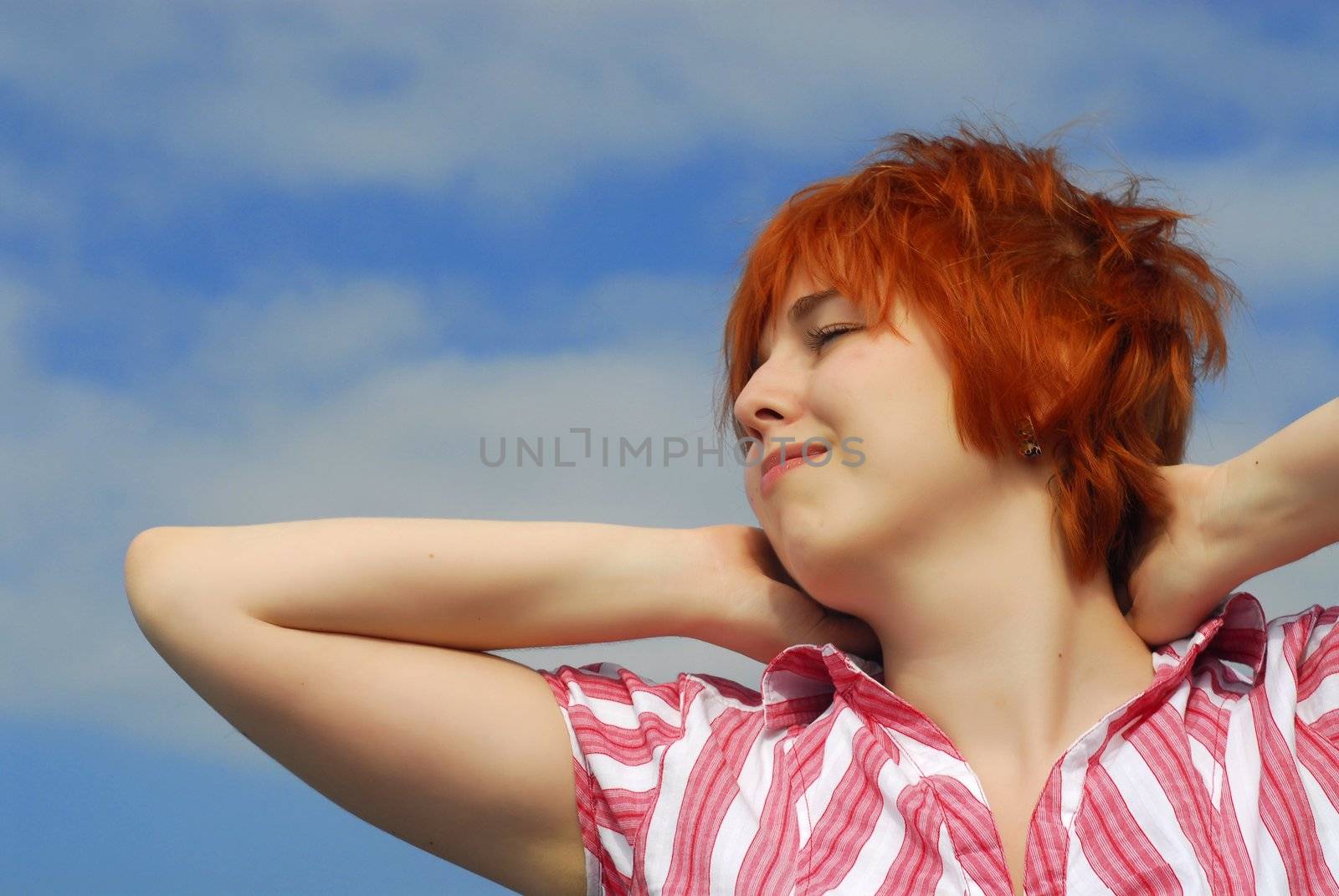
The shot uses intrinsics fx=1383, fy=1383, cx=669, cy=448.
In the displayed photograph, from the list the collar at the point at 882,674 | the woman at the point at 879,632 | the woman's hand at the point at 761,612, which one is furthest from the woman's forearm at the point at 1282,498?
the woman's hand at the point at 761,612

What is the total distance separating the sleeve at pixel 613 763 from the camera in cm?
192

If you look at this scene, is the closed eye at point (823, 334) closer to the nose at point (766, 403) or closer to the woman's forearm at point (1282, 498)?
the nose at point (766, 403)

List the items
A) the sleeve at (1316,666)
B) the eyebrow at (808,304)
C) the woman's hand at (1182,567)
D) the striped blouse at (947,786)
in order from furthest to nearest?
the eyebrow at (808,304), the woman's hand at (1182,567), the sleeve at (1316,666), the striped blouse at (947,786)

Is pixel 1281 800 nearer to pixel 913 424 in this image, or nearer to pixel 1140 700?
pixel 1140 700

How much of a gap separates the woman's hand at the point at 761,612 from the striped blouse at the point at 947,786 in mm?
57

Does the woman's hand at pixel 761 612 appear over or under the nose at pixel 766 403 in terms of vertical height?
under

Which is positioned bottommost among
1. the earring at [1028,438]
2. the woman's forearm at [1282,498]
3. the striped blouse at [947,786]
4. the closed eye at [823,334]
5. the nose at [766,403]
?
the striped blouse at [947,786]

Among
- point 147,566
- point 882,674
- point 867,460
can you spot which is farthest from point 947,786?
point 147,566

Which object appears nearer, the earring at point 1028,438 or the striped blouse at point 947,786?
the striped blouse at point 947,786

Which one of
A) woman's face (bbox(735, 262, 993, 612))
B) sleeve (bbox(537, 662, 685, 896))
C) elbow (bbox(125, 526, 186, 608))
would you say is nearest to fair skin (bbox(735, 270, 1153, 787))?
woman's face (bbox(735, 262, 993, 612))

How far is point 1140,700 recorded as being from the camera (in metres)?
1.89

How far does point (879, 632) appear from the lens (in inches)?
81.0

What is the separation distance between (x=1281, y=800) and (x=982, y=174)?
103 centimetres

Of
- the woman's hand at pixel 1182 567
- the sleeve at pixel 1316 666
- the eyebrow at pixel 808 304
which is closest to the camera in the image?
the sleeve at pixel 1316 666
